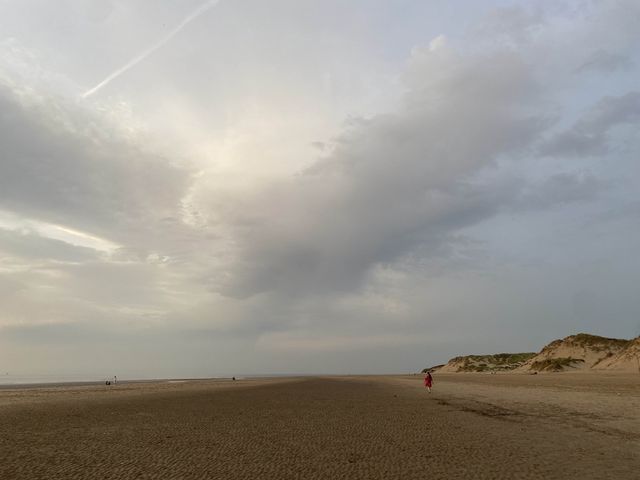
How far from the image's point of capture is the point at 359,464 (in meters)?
13.4

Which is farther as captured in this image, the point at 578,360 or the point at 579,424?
the point at 578,360

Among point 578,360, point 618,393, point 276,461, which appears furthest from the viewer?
point 578,360

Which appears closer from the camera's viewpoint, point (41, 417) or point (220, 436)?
point (220, 436)

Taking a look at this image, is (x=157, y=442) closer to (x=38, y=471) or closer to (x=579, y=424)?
(x=38, y=471)

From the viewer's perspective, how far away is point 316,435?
61.5 ft

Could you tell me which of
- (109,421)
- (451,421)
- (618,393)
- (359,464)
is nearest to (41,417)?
(109,421)

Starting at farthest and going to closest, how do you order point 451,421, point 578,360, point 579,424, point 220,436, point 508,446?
point 578,360 < point 451,421 < point 579,424 < point 220,436 < point 508,446

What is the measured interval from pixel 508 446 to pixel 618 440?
4630 millimetres

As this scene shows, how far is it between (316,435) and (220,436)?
4.22m

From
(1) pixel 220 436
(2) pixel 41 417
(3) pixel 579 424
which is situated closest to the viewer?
(1) pixel 220 436

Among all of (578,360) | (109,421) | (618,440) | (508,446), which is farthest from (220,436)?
(578,360)

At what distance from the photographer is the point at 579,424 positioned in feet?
67.8

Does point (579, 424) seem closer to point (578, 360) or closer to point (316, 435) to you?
point (316, 435)

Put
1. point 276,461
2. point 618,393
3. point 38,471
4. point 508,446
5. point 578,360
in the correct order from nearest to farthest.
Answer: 1. point 38,471
2. point 276,461
3. point 508,446
4. point 618,393
5. point 578,360
